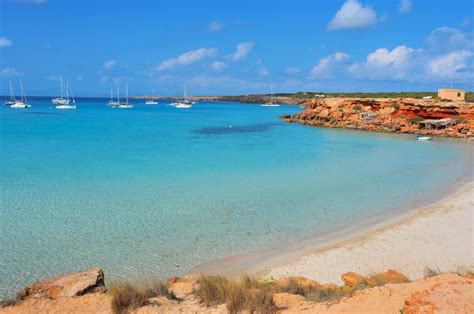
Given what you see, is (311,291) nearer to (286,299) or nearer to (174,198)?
(286,299)

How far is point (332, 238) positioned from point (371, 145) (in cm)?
2473

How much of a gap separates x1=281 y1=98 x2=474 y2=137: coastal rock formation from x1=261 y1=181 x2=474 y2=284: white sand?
34809 mm

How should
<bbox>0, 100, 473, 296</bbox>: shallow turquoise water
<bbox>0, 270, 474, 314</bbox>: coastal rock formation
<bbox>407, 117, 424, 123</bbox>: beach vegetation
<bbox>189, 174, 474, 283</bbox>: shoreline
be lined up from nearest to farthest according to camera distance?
<bbox>0, 270, 474, 314</bbox>: coastal rock formation → <bbox>189, 174, 474, 283</bbox>: shoreline → <bbox>0, 100, 473, 296</bbox>: shallow turquoise water → <bbox>407, 117, 424, 123</bbox>: beach vegetation

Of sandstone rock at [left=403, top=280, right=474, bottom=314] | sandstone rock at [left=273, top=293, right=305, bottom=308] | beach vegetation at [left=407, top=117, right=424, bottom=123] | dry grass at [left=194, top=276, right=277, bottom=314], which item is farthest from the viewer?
beach vegetation at [left=407, top=117, right=424, bottom=123]

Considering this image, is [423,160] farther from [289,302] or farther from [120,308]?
[120,308]

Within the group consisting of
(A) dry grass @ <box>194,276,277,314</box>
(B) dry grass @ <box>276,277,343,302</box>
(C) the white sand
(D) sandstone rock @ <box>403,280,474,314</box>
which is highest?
(D) sandstone rock @ <box>403,280,474,314</box>

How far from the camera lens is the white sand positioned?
909 cm

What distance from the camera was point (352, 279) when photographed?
7957mm

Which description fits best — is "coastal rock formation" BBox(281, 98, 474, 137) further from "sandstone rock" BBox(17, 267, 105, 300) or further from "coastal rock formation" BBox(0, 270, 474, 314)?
"sandstone rock" BBox(17, 267, 105, 300)

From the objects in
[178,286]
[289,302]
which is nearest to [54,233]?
[178,286]

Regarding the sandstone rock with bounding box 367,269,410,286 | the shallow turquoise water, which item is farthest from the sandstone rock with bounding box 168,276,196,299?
the sandstone rock with bounding box 367,269,410,286

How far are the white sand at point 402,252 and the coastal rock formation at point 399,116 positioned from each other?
34809mm

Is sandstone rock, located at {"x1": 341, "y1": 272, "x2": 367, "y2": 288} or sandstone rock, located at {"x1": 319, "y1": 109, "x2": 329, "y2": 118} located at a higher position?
sandstone rock, located at {"x1": 319, "y1": 109, "x2": 329, "y2": 118}

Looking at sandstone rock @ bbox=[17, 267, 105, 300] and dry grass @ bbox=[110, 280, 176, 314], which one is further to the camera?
sandstone rock @ bbox=[17, 267, 105, 300]
